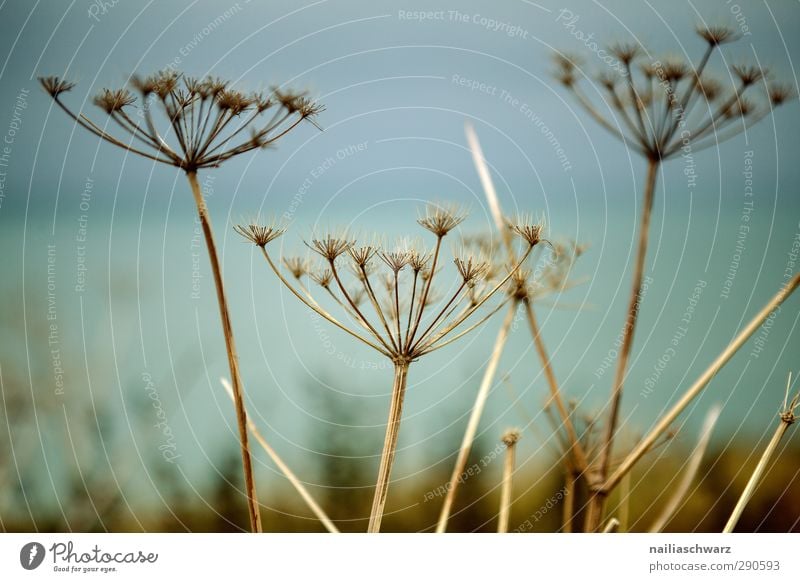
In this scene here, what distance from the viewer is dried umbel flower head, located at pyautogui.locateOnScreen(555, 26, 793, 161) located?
1290mm

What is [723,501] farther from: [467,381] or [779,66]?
[779,66]

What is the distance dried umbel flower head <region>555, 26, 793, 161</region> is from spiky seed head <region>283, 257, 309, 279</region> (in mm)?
622

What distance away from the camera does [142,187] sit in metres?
1.65

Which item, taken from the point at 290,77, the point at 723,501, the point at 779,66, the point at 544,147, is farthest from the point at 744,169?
the point at 290,77

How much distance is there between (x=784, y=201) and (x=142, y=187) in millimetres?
1527

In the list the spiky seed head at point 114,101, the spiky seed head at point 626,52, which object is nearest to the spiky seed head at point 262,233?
the spiky seed head at point 114,101

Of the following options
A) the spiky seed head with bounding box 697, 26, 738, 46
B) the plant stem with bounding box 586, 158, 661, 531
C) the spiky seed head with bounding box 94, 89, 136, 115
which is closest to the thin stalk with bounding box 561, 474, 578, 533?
the plant stem with bounding box 586, 158, 661, 531

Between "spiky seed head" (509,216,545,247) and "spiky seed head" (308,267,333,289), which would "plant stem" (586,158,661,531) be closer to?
"spiky seed head" (509,216,545,247)

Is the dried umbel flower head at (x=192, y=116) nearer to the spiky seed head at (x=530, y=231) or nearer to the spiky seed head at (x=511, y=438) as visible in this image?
the spiky seed head at (x=530, y=231)
